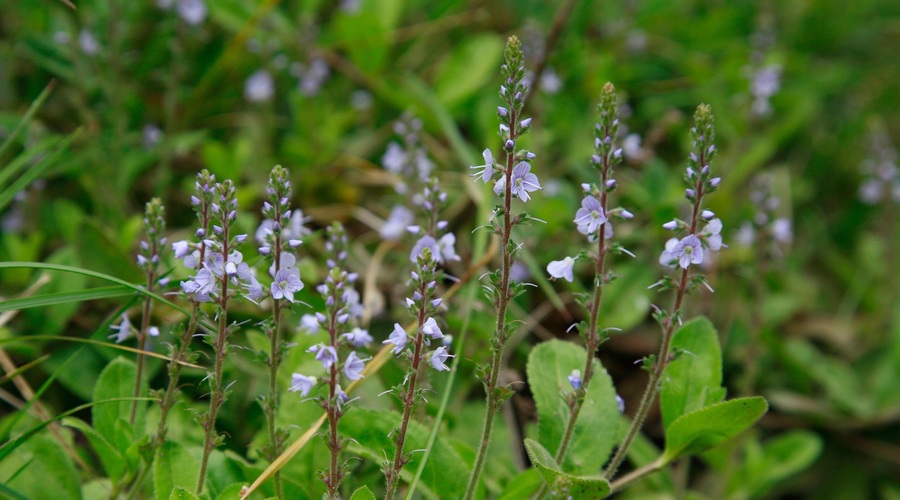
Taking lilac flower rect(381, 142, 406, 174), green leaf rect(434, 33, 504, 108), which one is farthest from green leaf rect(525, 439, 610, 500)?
green leaf rect(434, 33, 504, 108)

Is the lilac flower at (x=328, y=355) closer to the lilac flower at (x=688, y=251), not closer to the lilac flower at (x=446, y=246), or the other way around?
the lilac flower at (x=446, y=246)

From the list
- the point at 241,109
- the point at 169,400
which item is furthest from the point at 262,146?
the point at 169,400

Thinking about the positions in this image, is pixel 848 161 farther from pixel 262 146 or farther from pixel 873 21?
pixel 262 146

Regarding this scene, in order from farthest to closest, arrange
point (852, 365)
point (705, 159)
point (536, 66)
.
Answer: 1. point (852, 365)
2. point (536, 66)
3. point (705, 159)

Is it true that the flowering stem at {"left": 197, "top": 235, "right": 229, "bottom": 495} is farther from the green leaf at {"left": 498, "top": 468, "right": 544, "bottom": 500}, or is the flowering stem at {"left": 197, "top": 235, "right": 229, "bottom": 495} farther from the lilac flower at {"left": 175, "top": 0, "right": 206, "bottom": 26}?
the lilac flower at {"left": 175, "top": 0, "right": 206, "bottom": 26}

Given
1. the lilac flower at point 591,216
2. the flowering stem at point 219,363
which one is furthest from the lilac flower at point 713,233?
the flowering stem at point 219,363

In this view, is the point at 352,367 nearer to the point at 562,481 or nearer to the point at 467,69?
the point at 562,481
